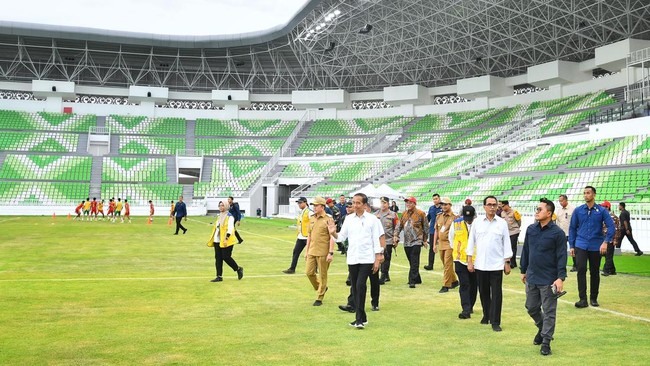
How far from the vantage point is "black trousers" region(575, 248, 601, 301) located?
388 inches

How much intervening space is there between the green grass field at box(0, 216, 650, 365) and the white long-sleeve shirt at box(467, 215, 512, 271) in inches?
36.4

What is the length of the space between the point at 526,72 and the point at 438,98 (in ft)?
36.3

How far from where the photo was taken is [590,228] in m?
10.1

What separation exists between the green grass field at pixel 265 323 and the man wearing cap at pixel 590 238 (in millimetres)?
542

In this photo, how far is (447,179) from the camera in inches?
1686

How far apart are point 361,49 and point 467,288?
50.3 metres

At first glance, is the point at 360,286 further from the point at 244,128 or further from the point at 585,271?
the point at 244,128

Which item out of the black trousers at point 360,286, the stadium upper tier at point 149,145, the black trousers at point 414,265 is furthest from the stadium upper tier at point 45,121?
the black trousers at point 360,286

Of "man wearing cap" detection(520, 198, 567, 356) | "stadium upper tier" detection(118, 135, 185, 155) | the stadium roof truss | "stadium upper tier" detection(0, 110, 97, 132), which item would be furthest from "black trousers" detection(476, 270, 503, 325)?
"stadium upper tier" detection(0, 110, 97, 132)

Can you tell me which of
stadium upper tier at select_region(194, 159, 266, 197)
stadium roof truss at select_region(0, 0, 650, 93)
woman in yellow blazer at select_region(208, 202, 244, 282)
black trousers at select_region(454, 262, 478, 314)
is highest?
stadium roof truss at select_region(0, 0, 650, 93)

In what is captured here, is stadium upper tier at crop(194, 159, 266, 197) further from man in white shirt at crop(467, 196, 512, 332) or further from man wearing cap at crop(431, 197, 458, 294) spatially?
man in white shirt at crop(467, 196, 512, 332)

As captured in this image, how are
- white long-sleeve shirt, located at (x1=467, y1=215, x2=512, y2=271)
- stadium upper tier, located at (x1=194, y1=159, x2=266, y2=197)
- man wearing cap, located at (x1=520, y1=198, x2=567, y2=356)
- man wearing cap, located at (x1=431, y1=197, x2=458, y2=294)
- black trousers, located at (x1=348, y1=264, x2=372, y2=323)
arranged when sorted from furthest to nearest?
stadium upper tier, located at (x1=194, y1=159, x2=266, y2=197) → man wearing cap, located at (x1=431, y1=197, x2=458, y2=294) → white long-sleeve shirt, located at (x1=467, y1=215, x2=512, y2=271) → black trousers, located at (x1=348, y1=264, x2=372, y2=323) → man wearing cap, located at (x1=520, y1=198, x2=567, y2=356)

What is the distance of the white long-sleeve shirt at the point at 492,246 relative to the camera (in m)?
8.29

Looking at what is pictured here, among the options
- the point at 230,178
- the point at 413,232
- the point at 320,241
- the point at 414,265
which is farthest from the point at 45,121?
the point at 320,241
